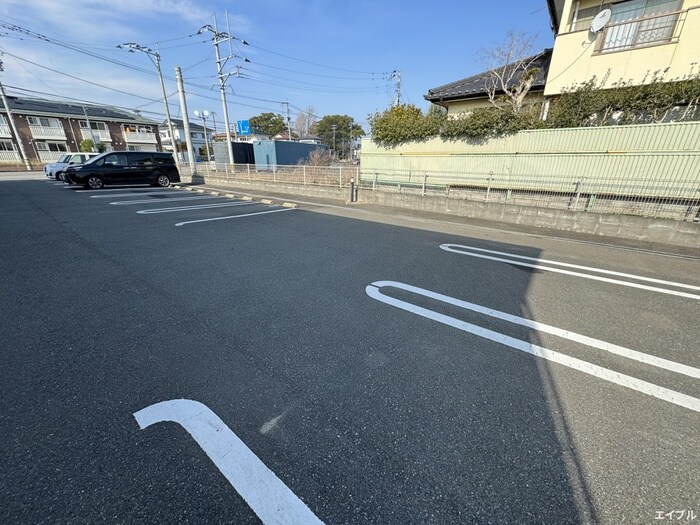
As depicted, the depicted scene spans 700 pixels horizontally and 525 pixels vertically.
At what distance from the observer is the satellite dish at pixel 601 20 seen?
8.40 metres

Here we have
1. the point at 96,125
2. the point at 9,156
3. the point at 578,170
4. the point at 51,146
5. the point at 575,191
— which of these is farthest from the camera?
the point at 96,125

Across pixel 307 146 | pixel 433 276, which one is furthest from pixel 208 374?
pixel 307 146

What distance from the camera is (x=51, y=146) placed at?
101 ft

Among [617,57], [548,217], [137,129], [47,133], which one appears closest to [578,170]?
[548,217]

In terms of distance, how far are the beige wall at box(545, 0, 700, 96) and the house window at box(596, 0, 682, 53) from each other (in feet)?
0.66

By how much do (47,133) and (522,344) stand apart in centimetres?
4665

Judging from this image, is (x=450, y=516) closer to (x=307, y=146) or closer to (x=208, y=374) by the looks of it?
(x=208, y=374)

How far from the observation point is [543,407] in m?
1.79

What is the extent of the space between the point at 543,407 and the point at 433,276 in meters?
2.20

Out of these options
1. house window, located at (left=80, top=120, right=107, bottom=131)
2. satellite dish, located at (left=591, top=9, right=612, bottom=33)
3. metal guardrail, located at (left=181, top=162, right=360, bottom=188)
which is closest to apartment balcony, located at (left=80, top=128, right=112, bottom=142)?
house window, located at (left=80, top=120, right=107, bottom=131)

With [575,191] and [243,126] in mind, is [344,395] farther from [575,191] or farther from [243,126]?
[243,126]

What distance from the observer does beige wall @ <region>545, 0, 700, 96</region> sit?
7750 mm

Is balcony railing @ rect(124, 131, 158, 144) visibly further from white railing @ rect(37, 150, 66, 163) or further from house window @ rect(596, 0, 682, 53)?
house window @ rect(596, 0, 682, 53)

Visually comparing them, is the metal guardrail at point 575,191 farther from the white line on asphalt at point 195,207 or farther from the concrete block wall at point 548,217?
the white line on asphalt at point 195,207
